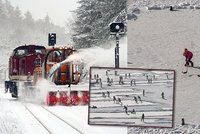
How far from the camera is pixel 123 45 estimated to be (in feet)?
12.7

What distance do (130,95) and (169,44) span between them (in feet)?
1.67

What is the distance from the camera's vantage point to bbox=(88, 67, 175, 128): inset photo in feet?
10.5

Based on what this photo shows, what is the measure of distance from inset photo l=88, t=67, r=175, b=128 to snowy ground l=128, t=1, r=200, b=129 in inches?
3.4

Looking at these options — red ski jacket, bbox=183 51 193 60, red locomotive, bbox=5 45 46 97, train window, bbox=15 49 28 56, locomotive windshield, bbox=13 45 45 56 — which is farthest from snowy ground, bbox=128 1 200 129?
train window, bbox=15 49 28 56

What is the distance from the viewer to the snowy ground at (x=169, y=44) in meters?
3.25

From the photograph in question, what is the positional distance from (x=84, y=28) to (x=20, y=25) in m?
26.6

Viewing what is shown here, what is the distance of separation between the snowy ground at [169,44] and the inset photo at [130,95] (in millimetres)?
88

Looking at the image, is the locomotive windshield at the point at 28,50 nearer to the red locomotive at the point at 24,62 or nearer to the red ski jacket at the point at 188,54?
the red locomotive at the point at 24,62

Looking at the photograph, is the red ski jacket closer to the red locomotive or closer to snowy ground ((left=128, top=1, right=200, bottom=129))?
snowy ground ((left=128, top=1, right=200, bottom=129))

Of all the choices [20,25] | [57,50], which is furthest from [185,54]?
[20,25]

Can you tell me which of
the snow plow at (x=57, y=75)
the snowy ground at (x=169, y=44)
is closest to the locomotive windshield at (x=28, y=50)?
the snow plow at (x=57, y=75)

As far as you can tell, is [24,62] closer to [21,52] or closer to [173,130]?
[21,52]

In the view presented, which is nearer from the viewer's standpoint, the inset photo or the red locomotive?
the inset photo

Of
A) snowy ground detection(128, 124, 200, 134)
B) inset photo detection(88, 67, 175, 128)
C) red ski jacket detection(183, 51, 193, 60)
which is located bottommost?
snowy ground detection(128, 124, 200, 134)
